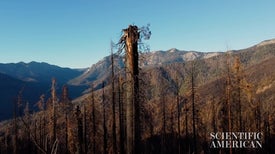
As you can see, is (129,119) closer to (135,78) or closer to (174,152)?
(135,78)

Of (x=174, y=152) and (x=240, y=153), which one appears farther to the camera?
(x=174, y=152)

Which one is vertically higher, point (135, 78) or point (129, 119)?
point (135, 78)

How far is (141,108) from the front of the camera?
9.21m

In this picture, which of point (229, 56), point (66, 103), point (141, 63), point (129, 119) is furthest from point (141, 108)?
point (66, 103)

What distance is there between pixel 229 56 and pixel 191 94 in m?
13.4

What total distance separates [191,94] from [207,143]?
35.6 metres

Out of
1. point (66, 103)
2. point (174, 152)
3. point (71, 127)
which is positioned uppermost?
point (66, 103)

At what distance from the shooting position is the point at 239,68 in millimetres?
36594

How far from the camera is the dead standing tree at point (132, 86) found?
858 cm

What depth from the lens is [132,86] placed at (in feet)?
28.0

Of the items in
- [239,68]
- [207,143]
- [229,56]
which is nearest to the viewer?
[229,56]

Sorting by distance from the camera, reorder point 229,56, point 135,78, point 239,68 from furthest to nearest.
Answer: point 239,68 < point 229,56 < point 135,78

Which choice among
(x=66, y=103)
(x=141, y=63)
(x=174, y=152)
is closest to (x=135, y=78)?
(x=141, y=63)

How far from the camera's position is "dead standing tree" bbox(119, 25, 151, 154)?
8.58 meters
